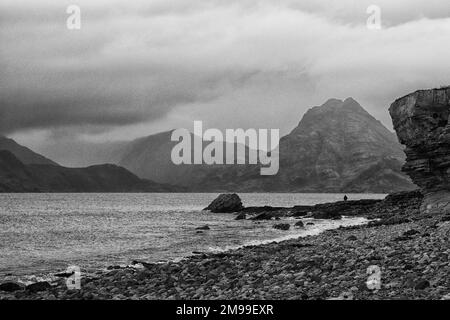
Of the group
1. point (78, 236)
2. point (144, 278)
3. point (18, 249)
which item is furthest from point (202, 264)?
point (78, 236)

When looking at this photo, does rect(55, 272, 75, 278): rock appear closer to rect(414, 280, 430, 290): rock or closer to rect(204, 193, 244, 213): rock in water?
rect(414, 280, 430, 290): rock

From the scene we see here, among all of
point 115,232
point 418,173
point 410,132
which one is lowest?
point 115,232

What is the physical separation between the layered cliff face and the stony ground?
2951 centimetres

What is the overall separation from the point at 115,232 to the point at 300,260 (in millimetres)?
42310

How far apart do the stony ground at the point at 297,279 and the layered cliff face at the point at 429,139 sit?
96.8 ft

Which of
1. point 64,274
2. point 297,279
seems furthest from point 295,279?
point 64,274

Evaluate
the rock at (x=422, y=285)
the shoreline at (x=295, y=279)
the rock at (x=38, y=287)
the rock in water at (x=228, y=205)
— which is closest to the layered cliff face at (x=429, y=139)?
the shoreline at (x=295, y=279)

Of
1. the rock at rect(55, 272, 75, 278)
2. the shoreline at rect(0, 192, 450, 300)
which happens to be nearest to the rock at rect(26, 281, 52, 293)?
the shoreline at rect(0, 192, 450, 300)

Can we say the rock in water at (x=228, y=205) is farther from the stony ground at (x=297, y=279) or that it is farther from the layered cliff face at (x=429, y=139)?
the stony ground at (x=297, y=279)

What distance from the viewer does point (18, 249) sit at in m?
44.6

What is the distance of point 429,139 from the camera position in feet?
176

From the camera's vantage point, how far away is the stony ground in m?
16.5

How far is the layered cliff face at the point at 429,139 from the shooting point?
52375 mm
